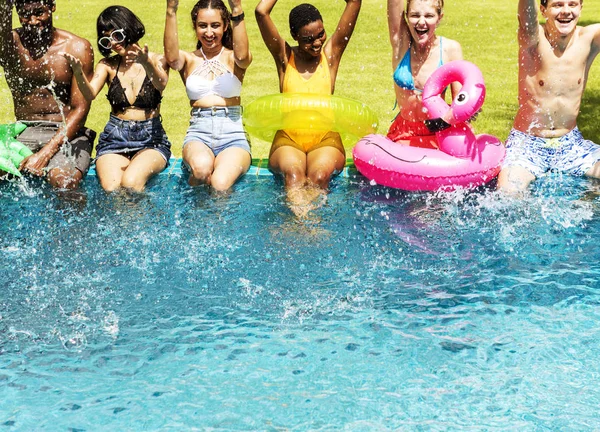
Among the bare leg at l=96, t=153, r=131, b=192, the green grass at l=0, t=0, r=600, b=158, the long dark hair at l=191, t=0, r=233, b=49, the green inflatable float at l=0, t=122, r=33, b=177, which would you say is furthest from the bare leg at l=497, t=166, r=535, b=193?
the green inflatable float at l=0, t=122, r=33, b=177

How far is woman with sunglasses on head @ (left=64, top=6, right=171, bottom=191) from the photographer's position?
6.27 meters

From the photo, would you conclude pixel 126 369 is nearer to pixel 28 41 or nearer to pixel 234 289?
pixel 234 289

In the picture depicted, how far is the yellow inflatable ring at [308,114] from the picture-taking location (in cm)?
623

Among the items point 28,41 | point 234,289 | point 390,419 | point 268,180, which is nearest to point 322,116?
point 268,180

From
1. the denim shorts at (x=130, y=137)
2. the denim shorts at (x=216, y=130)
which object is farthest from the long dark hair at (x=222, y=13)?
the denim shorts at (x=130, y=137)

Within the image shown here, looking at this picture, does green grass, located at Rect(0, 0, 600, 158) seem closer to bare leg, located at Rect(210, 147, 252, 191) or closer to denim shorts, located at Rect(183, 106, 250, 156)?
denim shorts, located at Rect(183, 106, 250, 156)

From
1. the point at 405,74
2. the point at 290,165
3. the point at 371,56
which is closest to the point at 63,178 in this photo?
the point at 290,165

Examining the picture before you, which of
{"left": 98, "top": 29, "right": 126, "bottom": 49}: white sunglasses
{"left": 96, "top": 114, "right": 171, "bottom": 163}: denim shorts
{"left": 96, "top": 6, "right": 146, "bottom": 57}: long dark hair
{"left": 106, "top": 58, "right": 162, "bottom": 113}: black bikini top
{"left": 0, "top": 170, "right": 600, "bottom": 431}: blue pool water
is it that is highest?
{"left": 96, "top": 6, "right": 146, "bottom": 57}: long dark hair

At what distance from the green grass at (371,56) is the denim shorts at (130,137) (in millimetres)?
1111

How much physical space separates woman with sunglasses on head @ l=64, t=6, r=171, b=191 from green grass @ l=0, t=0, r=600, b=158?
1161mm

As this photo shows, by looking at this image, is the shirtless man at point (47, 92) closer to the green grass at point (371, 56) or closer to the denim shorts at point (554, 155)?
the green grass at point (371, 56)

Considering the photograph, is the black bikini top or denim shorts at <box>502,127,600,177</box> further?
the black bikini top

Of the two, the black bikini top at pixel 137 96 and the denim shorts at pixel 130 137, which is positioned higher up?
the black bikini top at pixel 137 96

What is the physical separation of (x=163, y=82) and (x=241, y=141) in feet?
2.58
